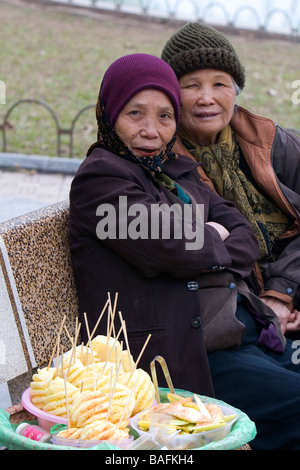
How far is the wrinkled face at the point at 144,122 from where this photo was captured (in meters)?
3.29

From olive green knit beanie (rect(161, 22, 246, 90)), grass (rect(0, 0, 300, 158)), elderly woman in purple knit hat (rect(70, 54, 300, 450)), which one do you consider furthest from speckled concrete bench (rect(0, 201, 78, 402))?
grass (rect(0, 0, 300, 158))

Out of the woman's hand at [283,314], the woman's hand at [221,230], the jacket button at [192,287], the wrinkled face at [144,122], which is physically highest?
the wrinkled face at [144,122]

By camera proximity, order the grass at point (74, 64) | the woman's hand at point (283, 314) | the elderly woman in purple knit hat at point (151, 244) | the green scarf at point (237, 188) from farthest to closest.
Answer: the grass at point (74, 64) < the green scarf at point (237, 188) < the woman's hand at point (283, 314) < the elderly woman in purple knit hat at point (151, 244)

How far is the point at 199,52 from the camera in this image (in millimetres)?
3738

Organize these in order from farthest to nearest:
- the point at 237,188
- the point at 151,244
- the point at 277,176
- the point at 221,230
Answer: the point at 277,176 < the point at 237,188 < the point at 221,230 < the point at 151,244

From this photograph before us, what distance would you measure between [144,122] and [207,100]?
0.55 metres

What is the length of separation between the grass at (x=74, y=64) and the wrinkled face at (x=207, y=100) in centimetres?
670

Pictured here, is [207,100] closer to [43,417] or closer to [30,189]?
[43,417]

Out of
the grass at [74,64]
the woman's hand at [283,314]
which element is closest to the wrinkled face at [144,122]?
the woman's hand at [283,314]

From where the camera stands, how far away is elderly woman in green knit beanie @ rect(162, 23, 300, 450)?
3.76 m

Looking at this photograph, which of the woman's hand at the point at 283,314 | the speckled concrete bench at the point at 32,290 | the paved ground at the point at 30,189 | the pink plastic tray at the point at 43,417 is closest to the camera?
the pink plastic tray at the point at 43,417

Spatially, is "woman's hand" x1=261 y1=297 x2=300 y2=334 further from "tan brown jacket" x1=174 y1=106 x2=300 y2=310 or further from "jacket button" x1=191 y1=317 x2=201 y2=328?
"jacket button" x1=191 y1=317 x2=201 y2=328

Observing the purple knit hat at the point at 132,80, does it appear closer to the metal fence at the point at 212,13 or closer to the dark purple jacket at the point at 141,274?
the dark purple jacket at the point at 141,274

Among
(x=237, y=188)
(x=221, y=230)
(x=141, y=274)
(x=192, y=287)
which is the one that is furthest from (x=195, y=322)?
(x=237, y=188)
